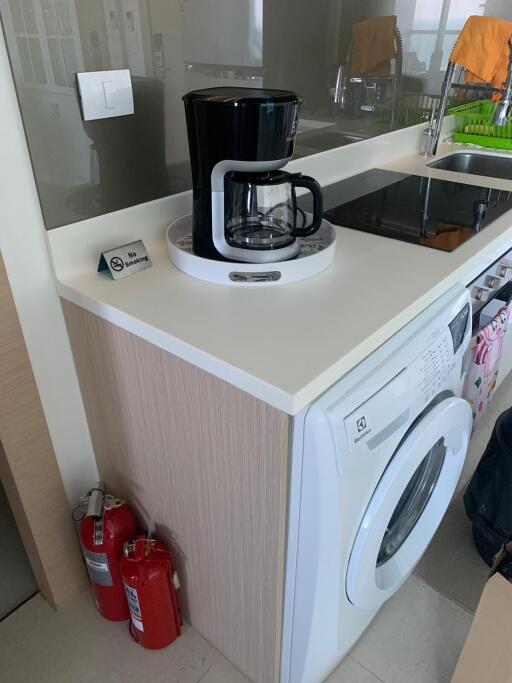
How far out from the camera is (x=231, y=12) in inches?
49.0

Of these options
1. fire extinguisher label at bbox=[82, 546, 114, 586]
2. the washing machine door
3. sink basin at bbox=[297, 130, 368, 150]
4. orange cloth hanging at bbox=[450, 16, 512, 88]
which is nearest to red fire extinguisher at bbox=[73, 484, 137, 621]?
fire extinguisher label at bbox=[82, 546, 114, 586]

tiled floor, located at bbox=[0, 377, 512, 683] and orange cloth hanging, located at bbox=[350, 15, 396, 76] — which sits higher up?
orange cloth hanging, located at bbox=[350, 15, 396, 76]

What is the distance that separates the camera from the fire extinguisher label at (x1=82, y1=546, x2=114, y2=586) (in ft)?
4.13

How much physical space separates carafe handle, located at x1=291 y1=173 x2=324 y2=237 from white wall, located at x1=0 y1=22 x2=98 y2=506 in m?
0.51

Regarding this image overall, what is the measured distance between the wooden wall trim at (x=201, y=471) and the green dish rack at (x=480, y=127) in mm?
1882

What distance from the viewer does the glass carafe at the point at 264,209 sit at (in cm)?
103

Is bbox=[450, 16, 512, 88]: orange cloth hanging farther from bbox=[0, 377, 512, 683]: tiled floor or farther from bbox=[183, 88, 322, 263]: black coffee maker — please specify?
bbox=[0, 377, 512, 683]: tiled floor

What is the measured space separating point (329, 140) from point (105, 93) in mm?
868

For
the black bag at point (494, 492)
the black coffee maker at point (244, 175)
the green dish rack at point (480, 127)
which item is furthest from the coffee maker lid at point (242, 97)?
the green dish rack at point (480, 127)

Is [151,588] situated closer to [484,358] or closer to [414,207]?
[484,358]

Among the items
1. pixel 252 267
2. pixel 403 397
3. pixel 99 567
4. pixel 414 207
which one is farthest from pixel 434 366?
pixel 99 567

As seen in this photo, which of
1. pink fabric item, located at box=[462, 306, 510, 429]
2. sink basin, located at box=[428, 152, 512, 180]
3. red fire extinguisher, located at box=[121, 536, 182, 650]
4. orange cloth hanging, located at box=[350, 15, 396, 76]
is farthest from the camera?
sink basin, located at box=[428, 152, 512, 180]

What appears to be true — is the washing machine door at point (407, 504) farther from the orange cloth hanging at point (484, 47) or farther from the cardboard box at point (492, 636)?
the orange cloth hanging at point (484, 47)

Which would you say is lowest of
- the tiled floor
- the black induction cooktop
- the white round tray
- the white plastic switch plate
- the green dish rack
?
the tiled floor
